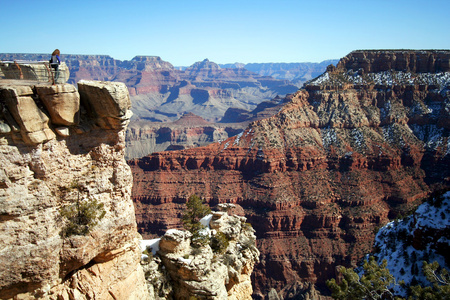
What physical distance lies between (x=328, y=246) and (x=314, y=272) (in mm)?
5191

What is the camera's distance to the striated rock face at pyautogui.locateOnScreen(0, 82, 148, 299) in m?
11.3

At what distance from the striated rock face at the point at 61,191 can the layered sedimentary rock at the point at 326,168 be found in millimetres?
46042

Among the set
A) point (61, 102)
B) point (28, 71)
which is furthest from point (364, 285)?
point (28, 71)

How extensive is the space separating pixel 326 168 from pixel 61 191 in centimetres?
6452

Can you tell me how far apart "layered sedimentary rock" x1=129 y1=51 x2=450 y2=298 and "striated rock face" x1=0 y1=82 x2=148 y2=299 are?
46.0 m

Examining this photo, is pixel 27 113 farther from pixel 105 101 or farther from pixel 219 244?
pixel 219 244

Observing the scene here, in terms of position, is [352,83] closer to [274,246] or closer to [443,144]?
[443,144]

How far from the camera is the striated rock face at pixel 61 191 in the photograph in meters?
11.3

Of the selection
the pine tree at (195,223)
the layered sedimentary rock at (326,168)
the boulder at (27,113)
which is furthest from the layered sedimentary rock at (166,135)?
the boulder at (27,113)

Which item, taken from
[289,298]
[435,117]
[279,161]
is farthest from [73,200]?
[435,117]

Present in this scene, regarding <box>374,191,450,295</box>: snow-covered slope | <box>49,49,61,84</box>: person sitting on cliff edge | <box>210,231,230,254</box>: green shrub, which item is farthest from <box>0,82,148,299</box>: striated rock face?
<box>374,191,450,295</box>: snow-covered slope

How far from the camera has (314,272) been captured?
56531 millimetres

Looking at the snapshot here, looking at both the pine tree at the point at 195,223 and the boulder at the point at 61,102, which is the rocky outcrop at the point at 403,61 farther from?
the boulder at the point at 61,102

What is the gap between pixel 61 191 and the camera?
13039mm
